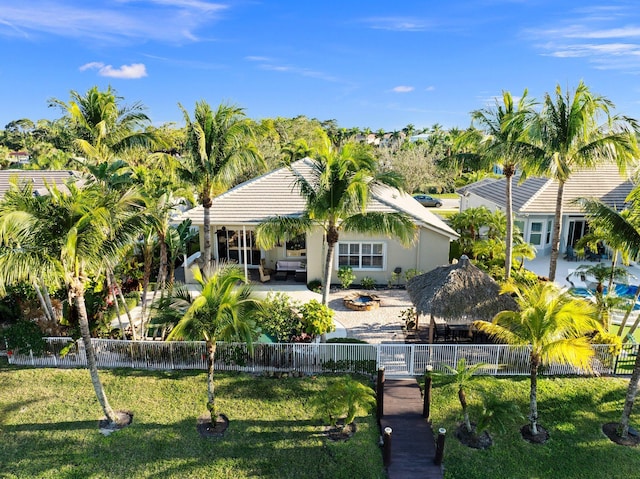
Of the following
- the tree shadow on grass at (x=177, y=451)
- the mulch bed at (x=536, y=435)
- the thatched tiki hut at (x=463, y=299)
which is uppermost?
the thatched tiki hut at (x=463, y=299)

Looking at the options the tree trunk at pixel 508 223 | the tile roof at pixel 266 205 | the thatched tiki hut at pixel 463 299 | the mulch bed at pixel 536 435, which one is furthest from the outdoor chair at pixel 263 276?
the mulch bed at pixel 536 435

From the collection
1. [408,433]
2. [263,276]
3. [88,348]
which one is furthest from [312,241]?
[88,348]

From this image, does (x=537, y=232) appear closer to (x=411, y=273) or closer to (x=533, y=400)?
(x=411, y=273)

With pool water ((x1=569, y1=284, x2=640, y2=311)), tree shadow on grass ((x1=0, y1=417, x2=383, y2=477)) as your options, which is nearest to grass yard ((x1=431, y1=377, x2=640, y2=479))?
tree shadow on grass ((x1=0, y1=417, x2=383, y2=477))

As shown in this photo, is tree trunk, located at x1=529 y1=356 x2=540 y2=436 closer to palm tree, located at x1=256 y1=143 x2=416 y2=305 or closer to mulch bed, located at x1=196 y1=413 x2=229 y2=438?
palm tree, located at x1=256 y1=143 x2=416 y2=305

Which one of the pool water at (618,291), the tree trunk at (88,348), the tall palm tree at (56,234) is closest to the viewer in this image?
the tall palm tree at (56,234)

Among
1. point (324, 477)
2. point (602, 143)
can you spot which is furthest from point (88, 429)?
point (602, 143)

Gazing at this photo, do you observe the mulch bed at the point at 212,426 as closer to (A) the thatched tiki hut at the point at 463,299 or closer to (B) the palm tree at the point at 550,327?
(A) the thatched tiki hut at the point at 463,299
